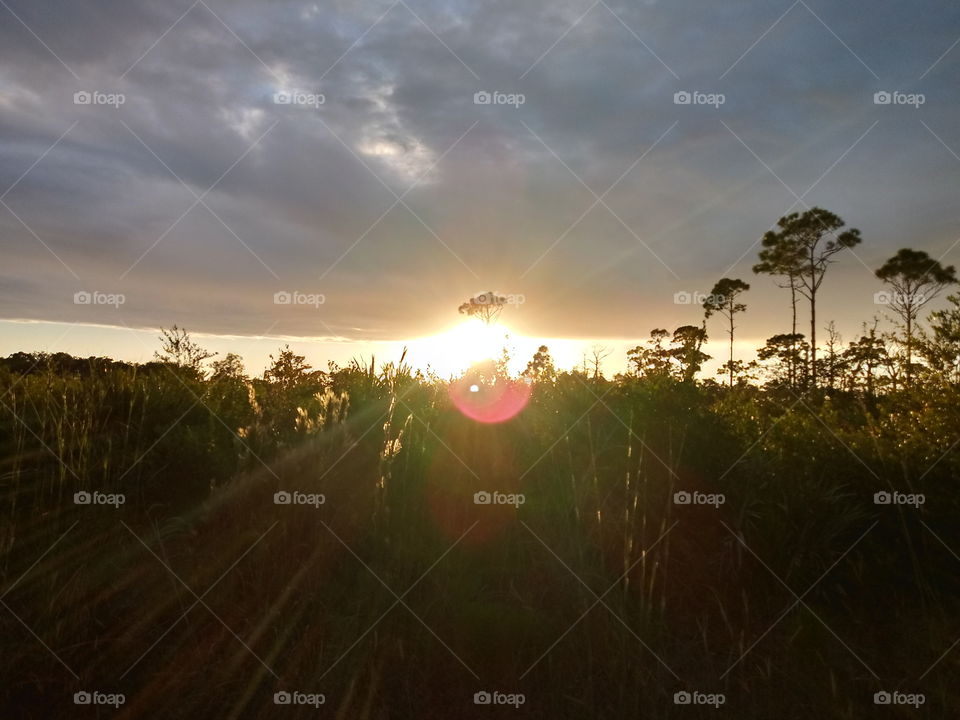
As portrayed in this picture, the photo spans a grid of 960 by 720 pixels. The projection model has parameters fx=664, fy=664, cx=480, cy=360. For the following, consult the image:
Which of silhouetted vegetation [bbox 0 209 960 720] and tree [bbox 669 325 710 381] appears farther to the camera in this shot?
tree [bbox 669 325 710 381]

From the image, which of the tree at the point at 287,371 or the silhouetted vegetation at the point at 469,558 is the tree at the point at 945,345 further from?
the tree at the point at 287,371

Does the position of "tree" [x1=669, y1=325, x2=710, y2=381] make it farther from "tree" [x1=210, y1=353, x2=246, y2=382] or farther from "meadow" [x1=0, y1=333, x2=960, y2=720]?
"tree" [x1=210, y1=353, x2=246, y2=382]

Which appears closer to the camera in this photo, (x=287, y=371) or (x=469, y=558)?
(x=469, y=558)

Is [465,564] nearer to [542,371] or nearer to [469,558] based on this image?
[469,558]

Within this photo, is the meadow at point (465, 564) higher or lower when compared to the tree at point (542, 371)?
lower

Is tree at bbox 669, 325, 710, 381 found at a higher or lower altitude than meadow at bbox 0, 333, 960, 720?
higher

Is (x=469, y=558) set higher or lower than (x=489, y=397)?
lower

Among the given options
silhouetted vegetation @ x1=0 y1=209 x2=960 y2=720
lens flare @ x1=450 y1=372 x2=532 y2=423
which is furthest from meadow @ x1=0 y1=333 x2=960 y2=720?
lens flare @ x1=450 y1=372 x2=532 y2=423

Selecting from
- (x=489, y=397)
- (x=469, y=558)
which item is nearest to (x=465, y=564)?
(x=469, y=558)

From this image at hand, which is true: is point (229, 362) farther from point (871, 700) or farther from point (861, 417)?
point (861, 417)

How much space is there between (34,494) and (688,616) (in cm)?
492

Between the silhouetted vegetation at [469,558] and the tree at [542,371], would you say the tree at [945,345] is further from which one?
the tree at [542,371]

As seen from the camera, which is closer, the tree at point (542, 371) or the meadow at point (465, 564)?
the meadow at point (465, 564)

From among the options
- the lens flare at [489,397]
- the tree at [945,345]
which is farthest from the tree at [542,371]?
the tree at [945,345]
